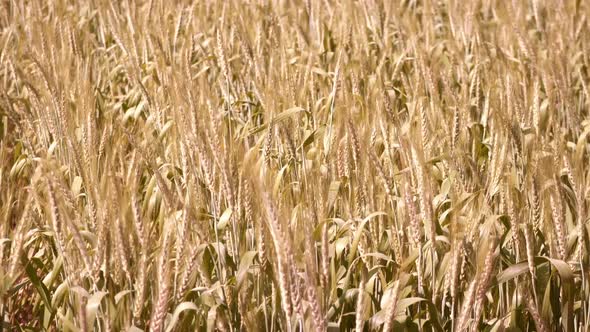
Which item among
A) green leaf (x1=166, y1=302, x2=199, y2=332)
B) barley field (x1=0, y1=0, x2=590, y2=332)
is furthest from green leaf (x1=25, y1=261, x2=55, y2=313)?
green leaf (x1=166, y1=302, x2=199, y2=332)

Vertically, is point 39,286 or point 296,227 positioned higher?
point 296,227

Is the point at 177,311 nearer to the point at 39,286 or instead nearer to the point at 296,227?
the point at 296,227

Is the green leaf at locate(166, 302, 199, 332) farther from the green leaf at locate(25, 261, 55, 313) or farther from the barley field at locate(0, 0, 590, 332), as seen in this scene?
the green leaf at locate(25, 261, 55, 313)

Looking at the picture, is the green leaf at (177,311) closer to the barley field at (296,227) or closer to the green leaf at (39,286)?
the barley field at (296,227)

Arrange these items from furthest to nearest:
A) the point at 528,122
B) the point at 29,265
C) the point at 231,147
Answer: the point at 528,122 < the point at 29,265 < the point at 231,147

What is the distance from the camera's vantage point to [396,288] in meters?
1.46

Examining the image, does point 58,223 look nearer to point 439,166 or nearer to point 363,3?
point 439,166

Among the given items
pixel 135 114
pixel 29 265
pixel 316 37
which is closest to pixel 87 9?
pixel 316 37

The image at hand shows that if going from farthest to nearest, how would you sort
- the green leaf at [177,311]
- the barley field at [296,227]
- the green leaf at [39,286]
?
the green leaf at [39,286] < the green leaf at [177,311] < the barley field at [296,227]

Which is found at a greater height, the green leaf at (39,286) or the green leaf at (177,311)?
the green leaf at (177,311)

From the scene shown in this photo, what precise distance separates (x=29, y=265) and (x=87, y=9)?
125 inches

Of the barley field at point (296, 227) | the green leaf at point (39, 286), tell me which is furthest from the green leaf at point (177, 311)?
the green leaf at point (39, 286)

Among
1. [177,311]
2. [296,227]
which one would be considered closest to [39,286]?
[177,311]

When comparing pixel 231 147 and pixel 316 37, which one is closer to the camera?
pixel 231 147
